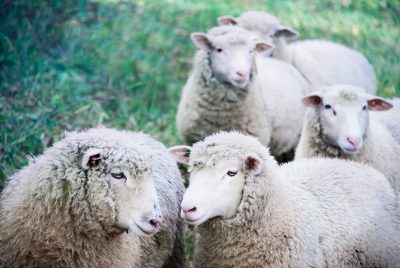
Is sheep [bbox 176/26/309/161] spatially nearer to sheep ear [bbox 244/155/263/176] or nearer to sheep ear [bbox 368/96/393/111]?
sheep ear [bbox 368/96/393/111]

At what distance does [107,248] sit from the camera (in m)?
3.60

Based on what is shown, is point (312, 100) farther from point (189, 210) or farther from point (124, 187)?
point (124, 187)

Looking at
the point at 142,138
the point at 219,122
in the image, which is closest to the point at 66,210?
the point at 142,138

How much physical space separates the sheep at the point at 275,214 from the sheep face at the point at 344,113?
61 cm

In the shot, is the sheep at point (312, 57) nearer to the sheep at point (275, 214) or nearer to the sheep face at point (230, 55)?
the sheep face at point (230, 55)

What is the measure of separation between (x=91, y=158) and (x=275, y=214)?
123cm

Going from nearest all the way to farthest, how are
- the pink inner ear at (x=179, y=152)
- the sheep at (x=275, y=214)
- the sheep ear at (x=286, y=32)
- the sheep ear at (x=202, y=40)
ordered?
the sheep at (x=275, y=214), the pink inner ear at (x=179, y=152), the sheep ear at (x=202, y=40), the sheep ear at (x=286, y=32)

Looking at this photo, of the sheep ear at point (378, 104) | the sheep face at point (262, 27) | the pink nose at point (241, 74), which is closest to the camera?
the sheep ear at point (378, 104)

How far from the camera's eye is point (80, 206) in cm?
342

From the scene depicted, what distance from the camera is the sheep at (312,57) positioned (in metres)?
7.38

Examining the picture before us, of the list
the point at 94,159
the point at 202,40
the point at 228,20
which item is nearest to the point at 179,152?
A: the point at 94,159

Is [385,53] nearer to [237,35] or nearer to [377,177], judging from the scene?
[237,35]

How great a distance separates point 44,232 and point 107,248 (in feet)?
1.28

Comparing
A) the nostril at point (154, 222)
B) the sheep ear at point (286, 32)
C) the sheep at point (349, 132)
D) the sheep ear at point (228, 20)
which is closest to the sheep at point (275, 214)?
the nostril at point (154, 222)
